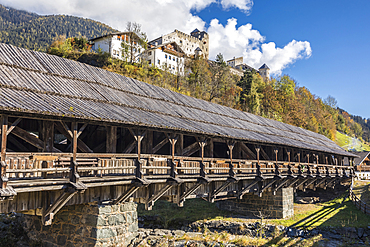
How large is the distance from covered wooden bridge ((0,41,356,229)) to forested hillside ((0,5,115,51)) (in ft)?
250

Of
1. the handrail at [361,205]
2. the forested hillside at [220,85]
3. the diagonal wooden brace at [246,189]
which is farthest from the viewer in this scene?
the forested hillside at [220,85]

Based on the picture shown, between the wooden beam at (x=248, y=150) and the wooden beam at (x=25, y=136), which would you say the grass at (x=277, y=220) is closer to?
the wooden beam at (x=248, y=150)

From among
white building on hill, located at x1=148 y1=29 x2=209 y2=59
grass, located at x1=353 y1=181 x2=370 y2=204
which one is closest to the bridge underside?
grass, located at x1=353 y1=181 x2=370 y2=204

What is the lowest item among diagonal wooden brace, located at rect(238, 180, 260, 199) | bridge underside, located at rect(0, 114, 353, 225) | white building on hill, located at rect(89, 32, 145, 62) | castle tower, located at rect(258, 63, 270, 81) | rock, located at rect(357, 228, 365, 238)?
rock, located at rect(357, 228, 365, 238)

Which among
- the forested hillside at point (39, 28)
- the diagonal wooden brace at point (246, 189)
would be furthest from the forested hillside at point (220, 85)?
the forested hillside at point (39, 28)

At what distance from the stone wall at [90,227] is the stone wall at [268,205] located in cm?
1164

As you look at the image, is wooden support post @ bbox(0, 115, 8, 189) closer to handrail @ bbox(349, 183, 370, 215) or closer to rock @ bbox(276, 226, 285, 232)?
rock @ bbox(276, 226, 285, 232)

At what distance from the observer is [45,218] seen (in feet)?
32.3

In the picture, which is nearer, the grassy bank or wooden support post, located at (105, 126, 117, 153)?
wooden support post, located at (105, 126, 117, 153)

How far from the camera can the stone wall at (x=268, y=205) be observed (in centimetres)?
2195

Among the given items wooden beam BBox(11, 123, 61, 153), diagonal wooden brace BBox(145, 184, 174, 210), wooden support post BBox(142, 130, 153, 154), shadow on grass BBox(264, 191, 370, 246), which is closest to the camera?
wooden beam BBox(11, 123, 61, 153)

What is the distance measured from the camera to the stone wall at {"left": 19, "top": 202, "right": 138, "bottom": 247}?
38.5 feet

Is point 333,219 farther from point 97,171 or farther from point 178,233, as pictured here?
point 97,171

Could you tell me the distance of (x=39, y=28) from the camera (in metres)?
108
